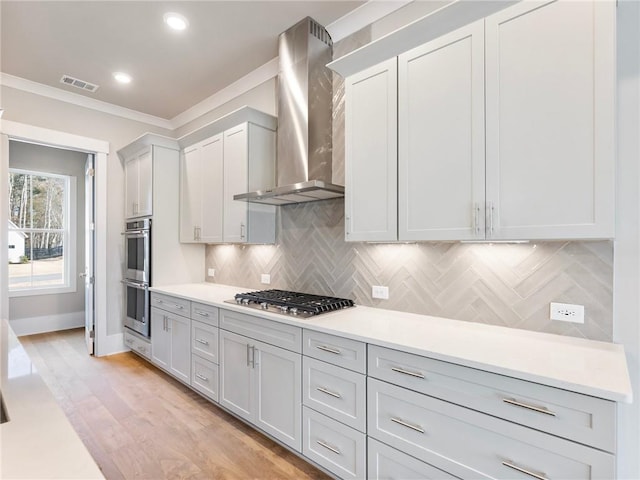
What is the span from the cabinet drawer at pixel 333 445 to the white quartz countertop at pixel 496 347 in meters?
0.54

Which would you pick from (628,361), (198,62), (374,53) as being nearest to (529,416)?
(628,361)

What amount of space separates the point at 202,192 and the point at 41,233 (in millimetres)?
3597

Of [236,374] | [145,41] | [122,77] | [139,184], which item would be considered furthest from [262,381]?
[122,77]

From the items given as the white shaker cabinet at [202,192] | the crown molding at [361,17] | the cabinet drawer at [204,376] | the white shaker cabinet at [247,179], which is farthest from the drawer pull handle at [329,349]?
the crown molding at [361,17]

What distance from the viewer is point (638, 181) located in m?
1.52

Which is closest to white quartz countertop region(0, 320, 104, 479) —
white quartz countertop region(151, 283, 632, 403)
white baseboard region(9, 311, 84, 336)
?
white quartz countertop region(151, 283, 632, 403)

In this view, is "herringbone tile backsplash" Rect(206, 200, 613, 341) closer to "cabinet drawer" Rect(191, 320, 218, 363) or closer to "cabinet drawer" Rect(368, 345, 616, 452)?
"cabinet drawer" Rect(368, 345, 616, 452)

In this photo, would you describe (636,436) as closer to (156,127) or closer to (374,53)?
(374,53)

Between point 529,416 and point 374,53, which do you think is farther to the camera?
point 374,53

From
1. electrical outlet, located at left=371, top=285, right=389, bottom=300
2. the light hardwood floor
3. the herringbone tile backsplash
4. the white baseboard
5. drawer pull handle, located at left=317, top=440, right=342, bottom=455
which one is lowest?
the light hardwood floor

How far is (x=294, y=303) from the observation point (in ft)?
7.71

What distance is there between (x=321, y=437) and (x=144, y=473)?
1119mm

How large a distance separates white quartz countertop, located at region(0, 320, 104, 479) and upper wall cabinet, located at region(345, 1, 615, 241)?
1.66 meters

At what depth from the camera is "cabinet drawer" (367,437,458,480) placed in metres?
1.50
